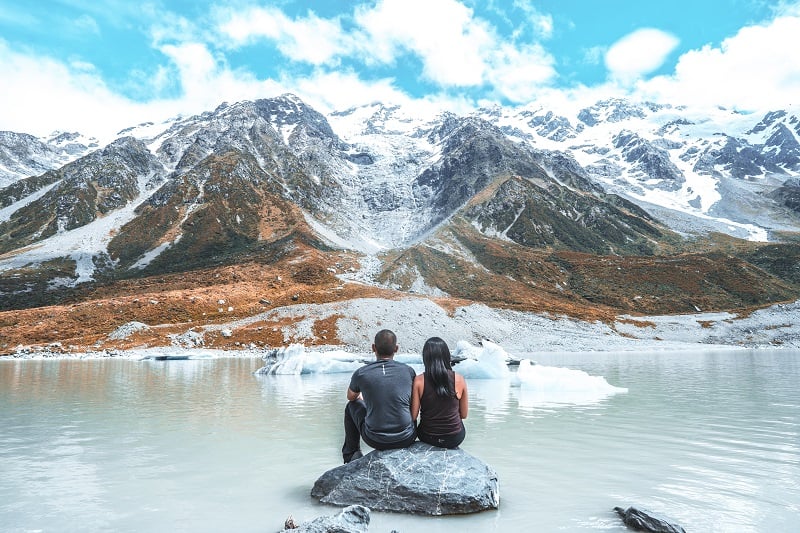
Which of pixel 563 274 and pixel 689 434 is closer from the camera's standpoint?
pixel 689 434

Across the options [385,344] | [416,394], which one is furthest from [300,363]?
[416,394]

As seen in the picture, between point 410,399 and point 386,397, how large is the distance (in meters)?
0.50

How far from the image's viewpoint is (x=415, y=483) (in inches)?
364

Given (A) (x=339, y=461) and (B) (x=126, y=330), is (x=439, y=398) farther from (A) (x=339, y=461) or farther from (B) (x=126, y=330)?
(B) (x=126, y=330)

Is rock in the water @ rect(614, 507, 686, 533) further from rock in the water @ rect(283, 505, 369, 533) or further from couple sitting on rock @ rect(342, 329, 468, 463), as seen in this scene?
rock in the water @ rect(283, 505, 369, 533)

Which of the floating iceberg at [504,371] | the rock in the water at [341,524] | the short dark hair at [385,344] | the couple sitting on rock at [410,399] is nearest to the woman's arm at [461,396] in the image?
the couple sitting on rock at [410,399]

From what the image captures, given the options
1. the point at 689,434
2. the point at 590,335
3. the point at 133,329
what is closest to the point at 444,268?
the point at 590,335

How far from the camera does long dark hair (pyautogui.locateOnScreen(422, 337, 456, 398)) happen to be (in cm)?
956

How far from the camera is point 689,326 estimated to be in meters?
110

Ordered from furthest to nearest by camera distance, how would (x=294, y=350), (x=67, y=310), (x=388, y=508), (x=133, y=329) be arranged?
(x=67, y=310), (x=133, y=329), (x=294, y=350), (x=388, y=508)

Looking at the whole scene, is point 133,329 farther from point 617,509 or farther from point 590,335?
point 617,509

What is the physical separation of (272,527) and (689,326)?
400 ft

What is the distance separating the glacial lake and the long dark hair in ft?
7.39

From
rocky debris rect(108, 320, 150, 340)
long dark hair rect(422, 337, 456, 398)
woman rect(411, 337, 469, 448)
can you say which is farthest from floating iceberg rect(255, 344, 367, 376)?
rocky debris rect(108, 320, 150, 340)
